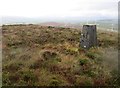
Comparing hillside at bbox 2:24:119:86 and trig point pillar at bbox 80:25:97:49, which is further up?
trig point pillar at bbox 80:25:97:49

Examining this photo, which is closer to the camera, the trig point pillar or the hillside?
the hillside

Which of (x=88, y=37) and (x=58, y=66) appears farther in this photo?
(x=88, y=37)

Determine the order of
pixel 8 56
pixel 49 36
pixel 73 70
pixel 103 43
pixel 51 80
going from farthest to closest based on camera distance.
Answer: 1. pixel 49 36
2. pixel 103 43
3. pixel 8 56
4. pixel 73 70
5. pixel 51 80

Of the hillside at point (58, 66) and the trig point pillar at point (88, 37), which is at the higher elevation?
the trig point pillar at point (88, 37)

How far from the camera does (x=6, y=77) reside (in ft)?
50.3

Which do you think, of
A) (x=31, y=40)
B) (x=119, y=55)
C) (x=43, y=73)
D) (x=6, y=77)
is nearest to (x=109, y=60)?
(x=119, y=55)

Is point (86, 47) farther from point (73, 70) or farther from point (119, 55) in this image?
point (73, 70)

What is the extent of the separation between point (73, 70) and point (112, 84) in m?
2.26

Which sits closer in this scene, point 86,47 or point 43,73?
point 43,73

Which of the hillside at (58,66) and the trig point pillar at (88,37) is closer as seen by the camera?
the hillside at (58,66)

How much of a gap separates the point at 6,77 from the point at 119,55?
6.87 meters

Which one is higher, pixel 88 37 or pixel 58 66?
pixel 88 37

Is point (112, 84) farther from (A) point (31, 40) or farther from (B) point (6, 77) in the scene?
(A) point (31, 40)

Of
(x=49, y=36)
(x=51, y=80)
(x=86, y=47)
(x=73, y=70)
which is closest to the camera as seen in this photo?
(x=51, y=80)
